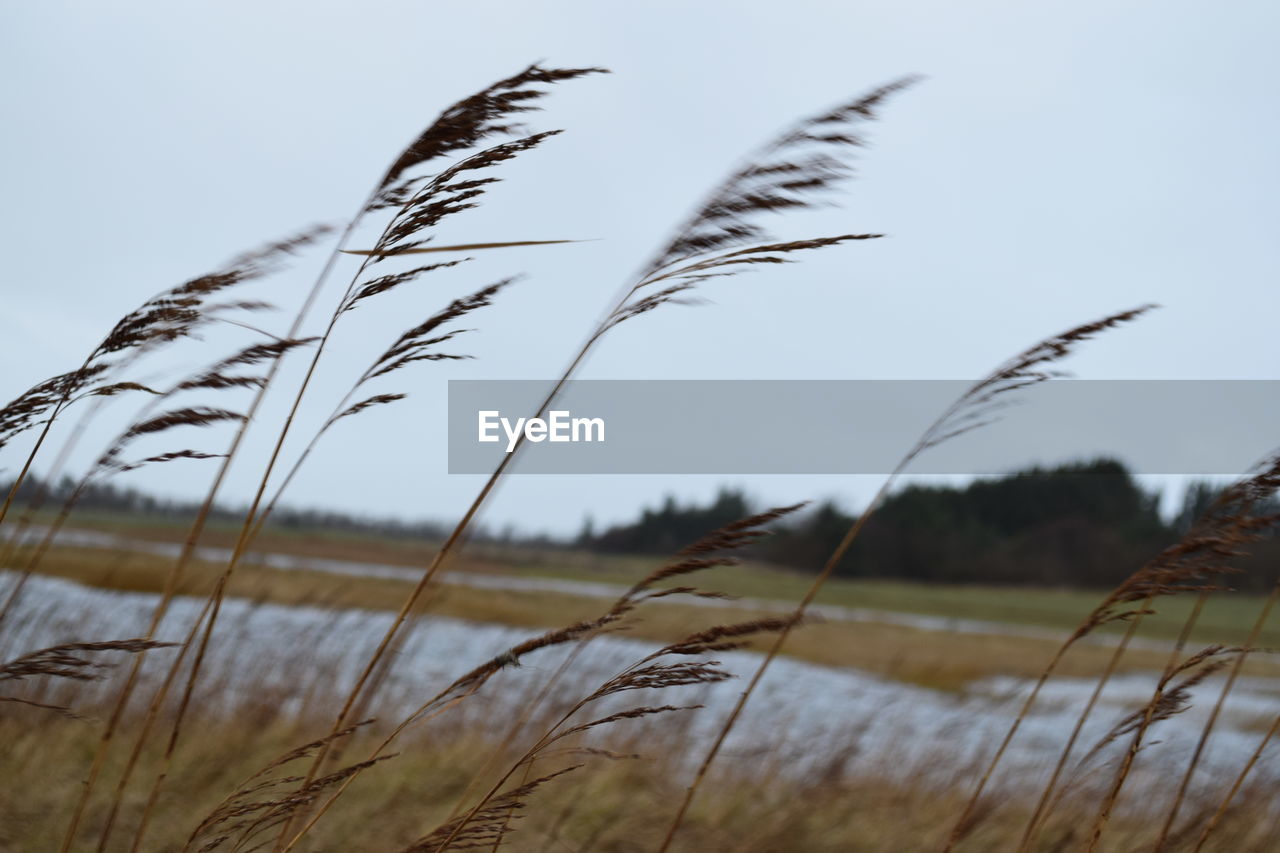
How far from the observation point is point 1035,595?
2124 inches

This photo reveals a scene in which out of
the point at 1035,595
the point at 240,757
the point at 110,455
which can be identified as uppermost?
the point at 110,455

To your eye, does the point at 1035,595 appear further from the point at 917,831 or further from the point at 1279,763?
the point at 917,831

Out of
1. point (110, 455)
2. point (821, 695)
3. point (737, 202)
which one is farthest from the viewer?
point (821, 695)

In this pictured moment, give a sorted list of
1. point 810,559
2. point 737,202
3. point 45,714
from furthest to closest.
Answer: point 810,559
point 45,714
point 737,202

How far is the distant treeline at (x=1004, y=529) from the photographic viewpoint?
202 feet

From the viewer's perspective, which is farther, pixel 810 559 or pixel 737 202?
pixel 810 559

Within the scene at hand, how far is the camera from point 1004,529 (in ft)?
→ 227

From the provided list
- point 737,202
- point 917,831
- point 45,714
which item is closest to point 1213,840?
point 917,831

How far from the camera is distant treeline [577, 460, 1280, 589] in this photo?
202 feet

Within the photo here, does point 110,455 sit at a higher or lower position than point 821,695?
higher

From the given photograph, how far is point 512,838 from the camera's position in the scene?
14.0 ft

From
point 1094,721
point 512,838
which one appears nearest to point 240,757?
point 512,838

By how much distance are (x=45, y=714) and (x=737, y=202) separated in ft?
16.6

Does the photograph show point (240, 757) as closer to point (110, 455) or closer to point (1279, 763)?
point (110, 455)
